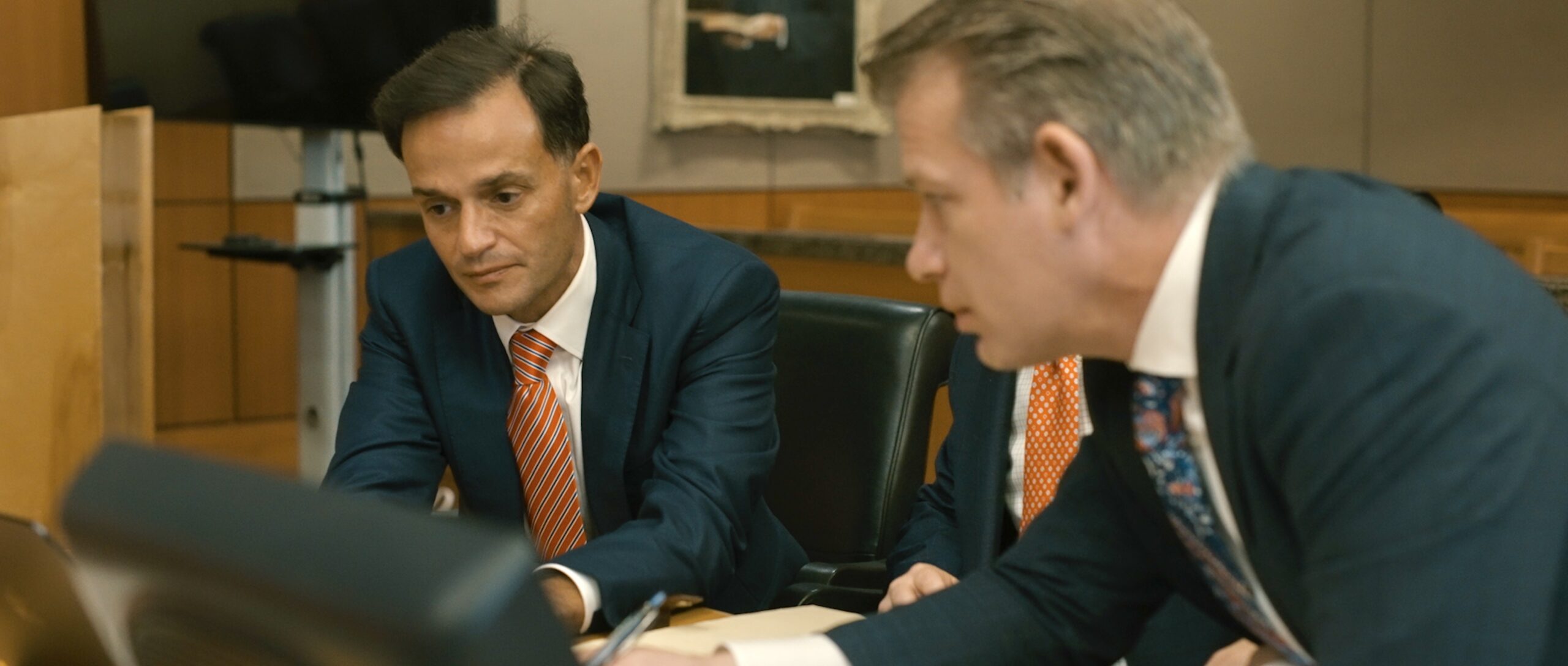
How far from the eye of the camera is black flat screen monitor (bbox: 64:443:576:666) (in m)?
0.52

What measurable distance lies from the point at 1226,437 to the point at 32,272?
1.66 meters

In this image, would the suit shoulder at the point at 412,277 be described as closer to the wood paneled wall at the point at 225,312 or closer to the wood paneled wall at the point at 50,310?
the wood paneled wall at the point at 50,310

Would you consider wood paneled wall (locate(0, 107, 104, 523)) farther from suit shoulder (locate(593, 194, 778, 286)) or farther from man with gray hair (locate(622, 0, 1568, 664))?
man with gray hair (locate(622, 0, 1568, 664))

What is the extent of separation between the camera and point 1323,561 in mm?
798

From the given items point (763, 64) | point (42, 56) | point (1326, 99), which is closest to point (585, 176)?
point (42, 56)

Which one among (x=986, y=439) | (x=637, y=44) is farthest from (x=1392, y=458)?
(x=637, y=44)

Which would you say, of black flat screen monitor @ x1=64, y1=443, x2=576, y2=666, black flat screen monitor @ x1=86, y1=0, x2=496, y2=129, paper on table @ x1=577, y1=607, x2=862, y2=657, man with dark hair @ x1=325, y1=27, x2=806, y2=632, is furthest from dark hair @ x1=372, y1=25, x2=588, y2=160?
black flat screen monitor @ x1=86, y1=0, x2=496, y2=129

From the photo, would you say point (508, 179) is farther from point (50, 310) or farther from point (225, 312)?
point (225, 312)

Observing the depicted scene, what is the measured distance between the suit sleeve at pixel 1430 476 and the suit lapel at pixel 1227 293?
0.07 meters

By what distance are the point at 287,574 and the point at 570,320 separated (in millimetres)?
1311

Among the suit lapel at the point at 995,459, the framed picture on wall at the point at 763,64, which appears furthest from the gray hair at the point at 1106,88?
the framed picture on wall at the point at 763,64

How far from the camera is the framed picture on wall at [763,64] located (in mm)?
5359

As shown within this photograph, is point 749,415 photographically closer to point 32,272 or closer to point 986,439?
point 986,439

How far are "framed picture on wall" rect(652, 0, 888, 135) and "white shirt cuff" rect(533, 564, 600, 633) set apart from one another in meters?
4.07
